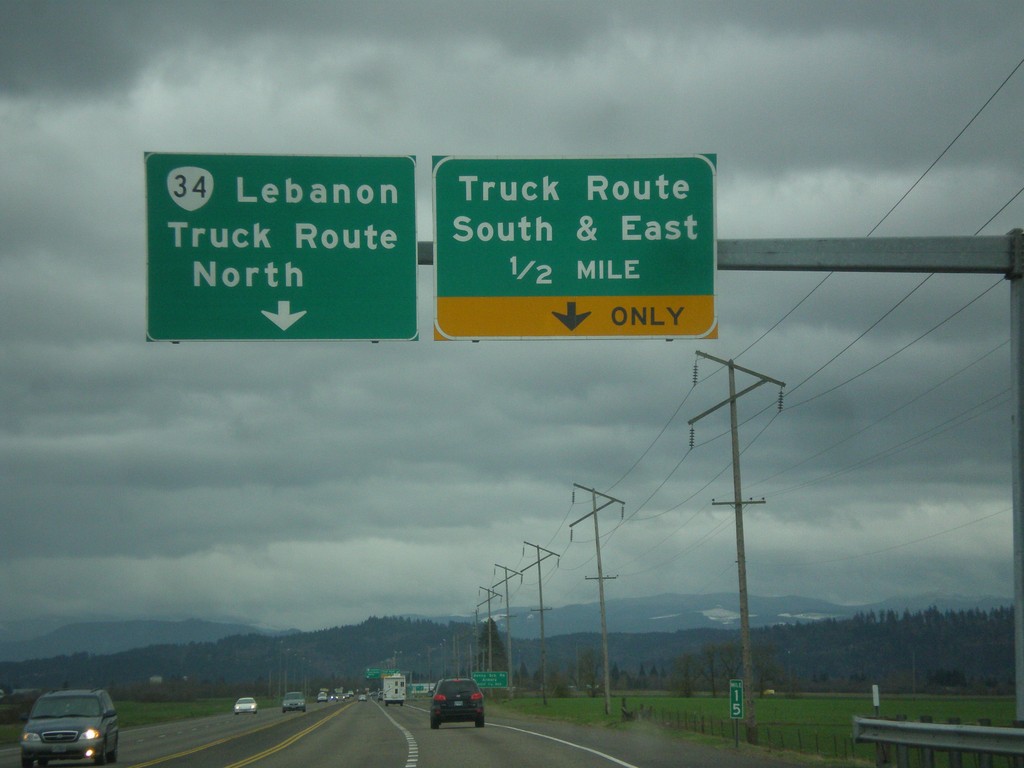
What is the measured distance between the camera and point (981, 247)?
48.0 ft

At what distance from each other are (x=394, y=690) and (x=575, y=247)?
411 ft

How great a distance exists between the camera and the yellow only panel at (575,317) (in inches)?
599

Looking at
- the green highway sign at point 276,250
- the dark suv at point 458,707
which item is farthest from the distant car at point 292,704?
the green highway sign at point 276,250

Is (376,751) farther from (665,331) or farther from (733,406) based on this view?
(665,331)

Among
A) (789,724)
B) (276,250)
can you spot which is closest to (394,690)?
(789,724)

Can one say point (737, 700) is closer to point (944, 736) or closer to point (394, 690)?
point (944, 736)

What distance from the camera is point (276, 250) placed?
15.5 meters

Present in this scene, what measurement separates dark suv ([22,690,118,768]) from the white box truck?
102145 millimetres

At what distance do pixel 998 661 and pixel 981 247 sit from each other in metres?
175

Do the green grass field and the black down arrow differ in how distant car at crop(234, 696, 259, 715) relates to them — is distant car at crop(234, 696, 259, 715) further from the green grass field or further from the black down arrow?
the black down arrow

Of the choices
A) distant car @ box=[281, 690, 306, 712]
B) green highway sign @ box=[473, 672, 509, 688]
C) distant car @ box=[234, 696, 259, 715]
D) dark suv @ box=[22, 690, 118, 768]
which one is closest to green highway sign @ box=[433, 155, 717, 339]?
dark suv @ box=[22, 690, 118, 768]

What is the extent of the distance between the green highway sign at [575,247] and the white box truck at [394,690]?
12175 centimetres

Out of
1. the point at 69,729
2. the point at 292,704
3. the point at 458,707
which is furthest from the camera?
the point at 292,704

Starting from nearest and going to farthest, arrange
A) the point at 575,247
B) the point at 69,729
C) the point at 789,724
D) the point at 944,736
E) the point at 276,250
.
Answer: the point at 575,247
the point at 276,250
the point at 944,736
the point at 69,729
the point at 789,724
